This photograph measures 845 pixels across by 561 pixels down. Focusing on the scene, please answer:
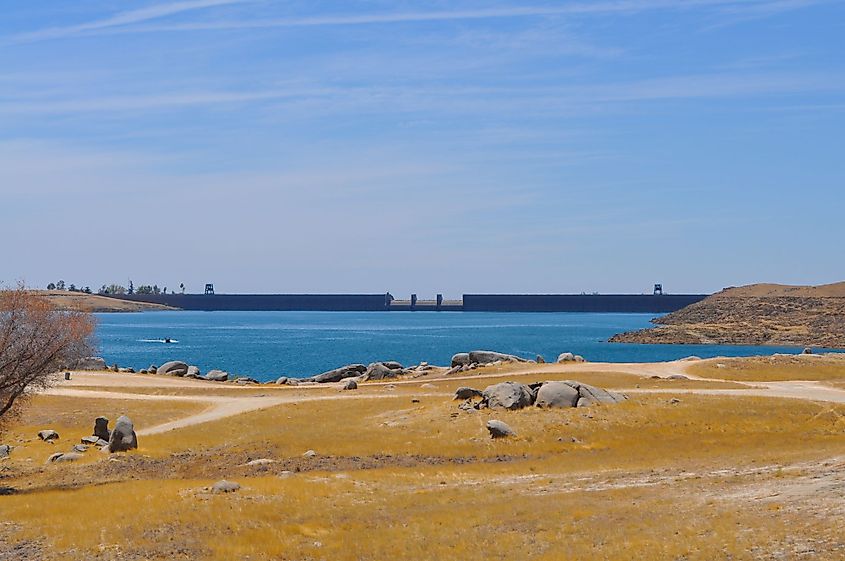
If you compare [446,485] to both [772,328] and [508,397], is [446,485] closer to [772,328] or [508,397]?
[508,397]

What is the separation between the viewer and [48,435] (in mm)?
47969

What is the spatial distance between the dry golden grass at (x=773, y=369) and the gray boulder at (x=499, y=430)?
1309 inches

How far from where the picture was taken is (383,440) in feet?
147

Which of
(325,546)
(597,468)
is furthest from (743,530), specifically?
(597,468)

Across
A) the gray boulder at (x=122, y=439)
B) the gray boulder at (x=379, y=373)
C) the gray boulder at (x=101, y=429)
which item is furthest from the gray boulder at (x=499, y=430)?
the gray boulder at (x=379, y=373)

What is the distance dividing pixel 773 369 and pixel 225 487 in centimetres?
5723

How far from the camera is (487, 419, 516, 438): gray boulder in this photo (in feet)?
144

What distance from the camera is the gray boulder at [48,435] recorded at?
1884 inches

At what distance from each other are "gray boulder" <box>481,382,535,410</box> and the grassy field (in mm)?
989

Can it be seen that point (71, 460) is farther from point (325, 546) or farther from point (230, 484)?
point (325, 546)

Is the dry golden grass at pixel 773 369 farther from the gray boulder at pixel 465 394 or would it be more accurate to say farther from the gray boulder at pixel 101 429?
the gray boulder at pixel 101 429

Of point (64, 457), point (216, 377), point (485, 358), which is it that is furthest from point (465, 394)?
point (216, 377)

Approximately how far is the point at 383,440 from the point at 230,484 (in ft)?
47.9

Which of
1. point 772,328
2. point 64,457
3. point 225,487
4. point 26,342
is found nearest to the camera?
point 225,487
